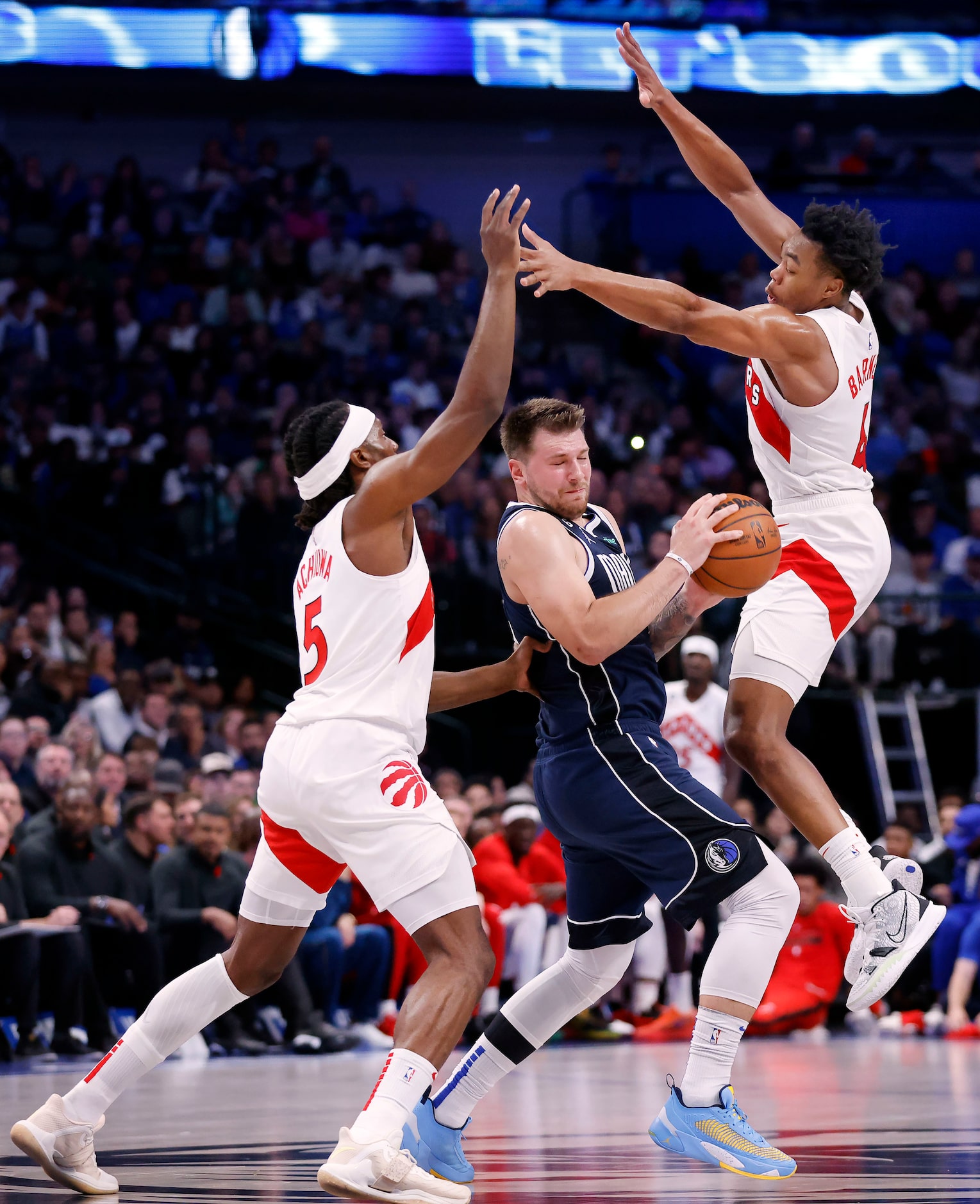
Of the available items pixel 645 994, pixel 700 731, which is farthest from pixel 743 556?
pixel 645 994

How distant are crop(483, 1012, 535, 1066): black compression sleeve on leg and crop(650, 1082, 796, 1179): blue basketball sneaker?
527mm

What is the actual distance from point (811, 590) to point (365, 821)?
1.97 m

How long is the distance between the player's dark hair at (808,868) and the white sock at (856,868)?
22.6 ft

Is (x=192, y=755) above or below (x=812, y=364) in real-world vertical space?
below

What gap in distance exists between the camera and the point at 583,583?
16.3 feet

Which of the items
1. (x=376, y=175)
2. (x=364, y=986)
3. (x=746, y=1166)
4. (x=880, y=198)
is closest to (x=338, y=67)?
(x=376, y=175)

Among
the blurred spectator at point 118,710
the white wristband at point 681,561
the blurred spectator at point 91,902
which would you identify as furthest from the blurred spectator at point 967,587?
the white wristband at point 681,561

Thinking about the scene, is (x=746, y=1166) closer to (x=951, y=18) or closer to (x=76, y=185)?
(x=76, y=185)

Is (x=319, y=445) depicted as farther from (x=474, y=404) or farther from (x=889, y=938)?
(x=889, y=938)

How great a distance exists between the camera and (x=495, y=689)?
214 inches

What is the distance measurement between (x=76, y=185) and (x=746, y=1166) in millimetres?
16170

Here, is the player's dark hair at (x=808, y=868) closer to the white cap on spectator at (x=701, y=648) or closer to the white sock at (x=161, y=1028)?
the white cap on spectator at (x=701, y=648)

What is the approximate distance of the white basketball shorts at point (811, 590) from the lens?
557 cm

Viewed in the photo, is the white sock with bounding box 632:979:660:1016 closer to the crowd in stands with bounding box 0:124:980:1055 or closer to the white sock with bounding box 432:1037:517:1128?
the crowd in stands with bounding box 0:124:980:1055
